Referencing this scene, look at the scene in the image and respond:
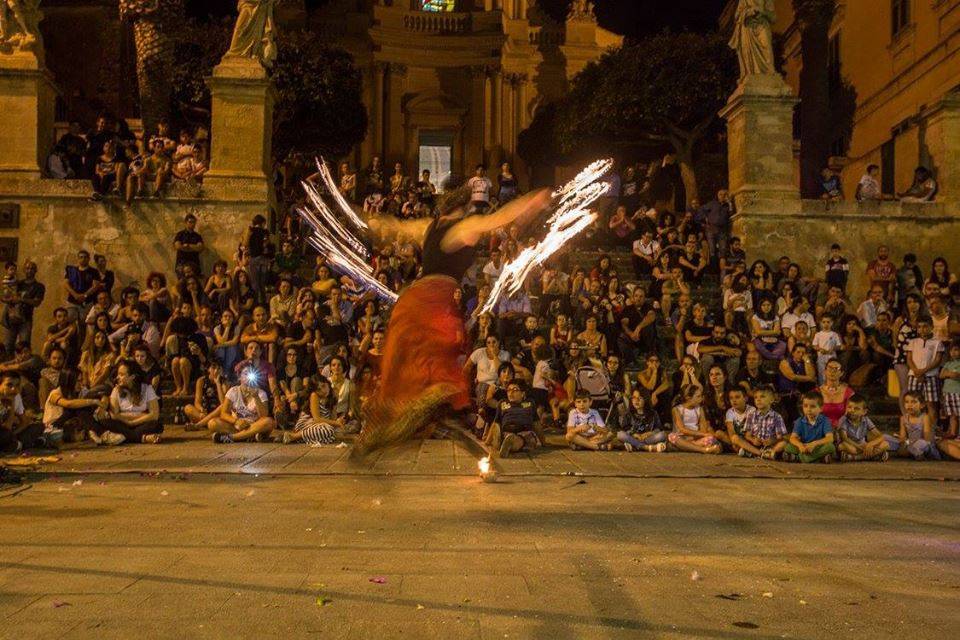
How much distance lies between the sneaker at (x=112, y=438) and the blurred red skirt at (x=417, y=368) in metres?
5.79

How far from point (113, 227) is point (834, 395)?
12177 mm

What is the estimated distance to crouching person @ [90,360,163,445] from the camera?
12.2 m

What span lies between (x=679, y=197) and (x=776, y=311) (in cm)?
2472

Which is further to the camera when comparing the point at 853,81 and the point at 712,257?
the point at 853,81

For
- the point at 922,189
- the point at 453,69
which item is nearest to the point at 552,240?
the point at 922,189

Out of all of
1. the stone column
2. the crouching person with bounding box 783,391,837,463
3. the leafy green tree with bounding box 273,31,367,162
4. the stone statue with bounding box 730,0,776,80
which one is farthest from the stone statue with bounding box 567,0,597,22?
the crouching person with bounding box 783,391,837,463

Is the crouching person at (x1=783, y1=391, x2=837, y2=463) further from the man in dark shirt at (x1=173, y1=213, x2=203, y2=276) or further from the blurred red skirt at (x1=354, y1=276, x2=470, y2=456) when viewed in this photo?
the man in dark shirt at (x1=173, y1=213, x2=203, y2=276)

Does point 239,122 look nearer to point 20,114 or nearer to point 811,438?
point 20,114

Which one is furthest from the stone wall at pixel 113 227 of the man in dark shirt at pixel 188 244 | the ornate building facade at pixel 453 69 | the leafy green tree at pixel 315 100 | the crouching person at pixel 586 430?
the ornate building facade at pixel 453 69

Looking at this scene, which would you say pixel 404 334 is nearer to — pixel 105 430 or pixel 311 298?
pixel 105 430

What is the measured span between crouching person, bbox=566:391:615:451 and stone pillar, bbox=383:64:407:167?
31036 mm

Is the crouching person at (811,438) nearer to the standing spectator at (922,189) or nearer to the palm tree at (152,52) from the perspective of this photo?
the standing spectator at (922,189)

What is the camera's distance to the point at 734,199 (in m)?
18.4

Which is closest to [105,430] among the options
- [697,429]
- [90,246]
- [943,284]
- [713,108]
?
[90,246]
